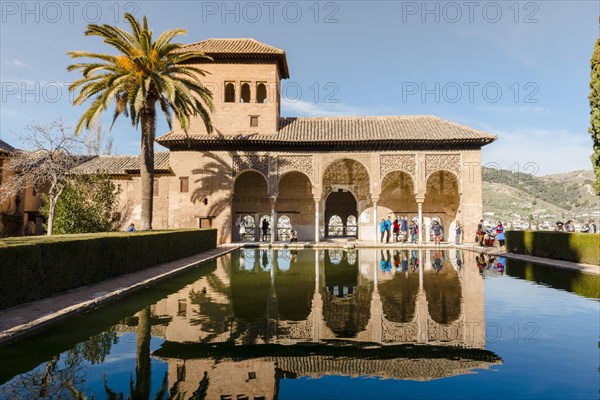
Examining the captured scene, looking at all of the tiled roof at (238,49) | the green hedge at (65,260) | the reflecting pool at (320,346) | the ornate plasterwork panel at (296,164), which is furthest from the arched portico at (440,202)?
the green hedge at (65,260)

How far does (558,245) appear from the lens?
44.8 feet

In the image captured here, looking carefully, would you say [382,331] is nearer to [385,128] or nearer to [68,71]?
[68,71]

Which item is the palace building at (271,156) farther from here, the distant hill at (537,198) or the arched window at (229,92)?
the distant hill at (537,198)

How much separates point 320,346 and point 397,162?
730 inches

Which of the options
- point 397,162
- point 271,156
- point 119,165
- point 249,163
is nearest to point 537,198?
point 397,162

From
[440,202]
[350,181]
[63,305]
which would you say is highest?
[350,181]

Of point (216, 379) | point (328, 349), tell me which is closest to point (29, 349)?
point (216, 379)

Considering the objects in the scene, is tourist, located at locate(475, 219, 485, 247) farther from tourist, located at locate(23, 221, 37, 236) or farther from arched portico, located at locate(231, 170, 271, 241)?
tourist, located at locate(23, 221, 37, 236)

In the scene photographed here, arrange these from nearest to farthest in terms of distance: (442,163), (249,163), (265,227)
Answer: (442,163) < (249,163) < (265,227)

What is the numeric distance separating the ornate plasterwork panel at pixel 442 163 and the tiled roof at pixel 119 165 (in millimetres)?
14320

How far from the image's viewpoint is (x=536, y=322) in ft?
18.8

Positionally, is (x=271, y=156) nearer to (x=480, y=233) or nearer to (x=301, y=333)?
(x=480, y=233)

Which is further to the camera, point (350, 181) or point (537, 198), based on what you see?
point (537, 198)

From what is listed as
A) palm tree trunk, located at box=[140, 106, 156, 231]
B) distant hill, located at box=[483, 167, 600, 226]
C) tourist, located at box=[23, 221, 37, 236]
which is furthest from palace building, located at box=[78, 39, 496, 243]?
distant hill, located at box=[483, 167, 600, 226]
